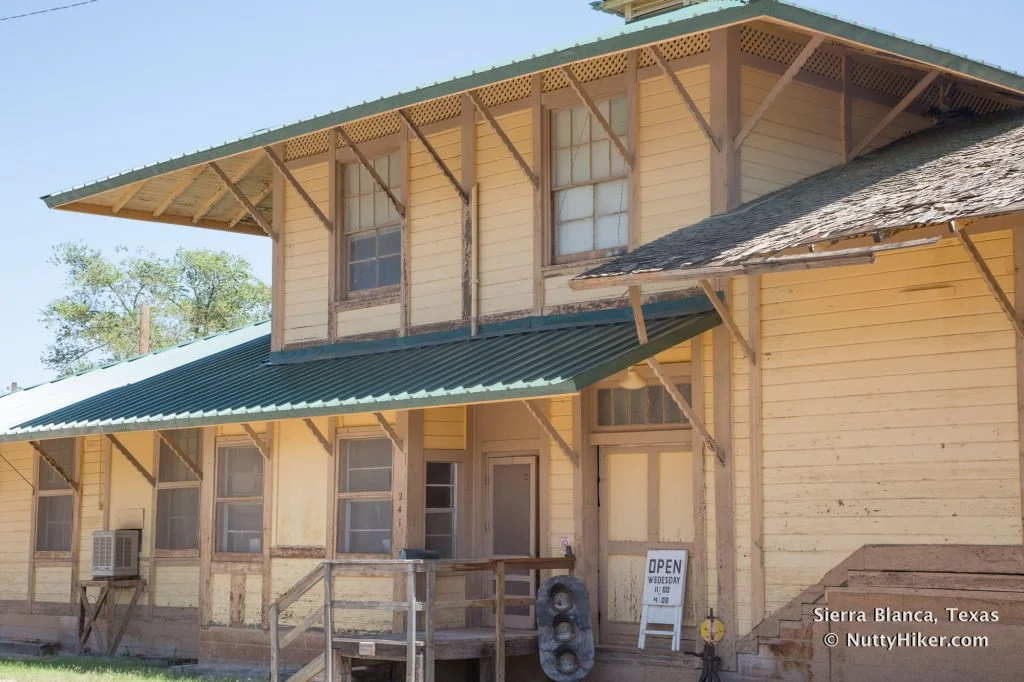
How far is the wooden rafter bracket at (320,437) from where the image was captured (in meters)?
15.9

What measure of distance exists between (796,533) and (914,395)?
1.53m

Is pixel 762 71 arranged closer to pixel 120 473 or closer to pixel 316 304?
pixel 316 304

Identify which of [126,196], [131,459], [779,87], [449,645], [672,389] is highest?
[126,196]

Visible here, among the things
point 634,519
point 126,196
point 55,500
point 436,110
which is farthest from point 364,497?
point 55,500

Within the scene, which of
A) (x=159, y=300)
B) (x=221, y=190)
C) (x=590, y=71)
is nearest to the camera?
(x=590, y=71)

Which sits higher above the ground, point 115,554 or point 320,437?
point 320,437

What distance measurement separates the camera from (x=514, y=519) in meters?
15.2

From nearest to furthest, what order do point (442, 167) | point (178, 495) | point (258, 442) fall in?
point (442, 167), point (258, 442), point (178, 495)

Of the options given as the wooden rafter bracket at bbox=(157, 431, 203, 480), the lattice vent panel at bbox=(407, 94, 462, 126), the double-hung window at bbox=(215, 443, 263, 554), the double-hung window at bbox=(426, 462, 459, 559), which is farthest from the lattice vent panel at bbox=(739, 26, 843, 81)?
the wooden rafter bracket at bbox=(157, 431, 203, 480)

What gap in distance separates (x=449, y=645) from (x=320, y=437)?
3.54m

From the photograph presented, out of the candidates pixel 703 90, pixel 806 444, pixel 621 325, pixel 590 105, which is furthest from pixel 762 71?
pixel 806 444

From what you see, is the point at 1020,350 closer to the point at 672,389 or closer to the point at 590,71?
the point at 672,389

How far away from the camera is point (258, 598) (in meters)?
16.9

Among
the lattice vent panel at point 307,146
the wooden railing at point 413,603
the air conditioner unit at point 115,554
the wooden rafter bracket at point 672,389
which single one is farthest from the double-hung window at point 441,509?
the air conditioner unit at point 115,554
